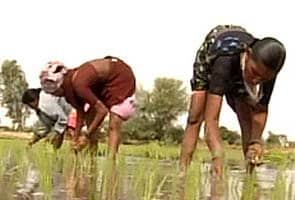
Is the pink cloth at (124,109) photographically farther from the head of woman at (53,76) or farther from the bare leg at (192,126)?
the bare leg at (192,126)

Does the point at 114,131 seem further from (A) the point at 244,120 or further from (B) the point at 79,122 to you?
(A) the point at 244,120

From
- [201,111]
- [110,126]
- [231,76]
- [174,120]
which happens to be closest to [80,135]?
[110,126]

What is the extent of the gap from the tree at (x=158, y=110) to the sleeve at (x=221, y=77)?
32.3 meters

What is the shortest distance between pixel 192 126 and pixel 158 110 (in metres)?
44.2

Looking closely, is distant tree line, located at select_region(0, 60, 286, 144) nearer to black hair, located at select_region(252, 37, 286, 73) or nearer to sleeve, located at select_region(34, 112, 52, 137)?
sleeve, located at select_region(34, 112, 52, 137)

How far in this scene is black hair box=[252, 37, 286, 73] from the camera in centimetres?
438

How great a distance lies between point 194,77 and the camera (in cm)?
524

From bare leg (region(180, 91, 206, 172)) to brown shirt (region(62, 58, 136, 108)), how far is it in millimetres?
1232

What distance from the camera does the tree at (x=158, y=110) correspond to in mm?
41656

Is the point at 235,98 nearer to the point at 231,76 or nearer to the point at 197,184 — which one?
the point at 231,76

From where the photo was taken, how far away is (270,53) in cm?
439

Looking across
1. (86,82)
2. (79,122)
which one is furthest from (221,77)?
(79,122)

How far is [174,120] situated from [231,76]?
1614 inches

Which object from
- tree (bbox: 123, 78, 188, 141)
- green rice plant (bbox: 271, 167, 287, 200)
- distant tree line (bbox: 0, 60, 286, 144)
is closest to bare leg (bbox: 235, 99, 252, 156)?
green rice plant (bbox: 271, 167, 287, 200)
